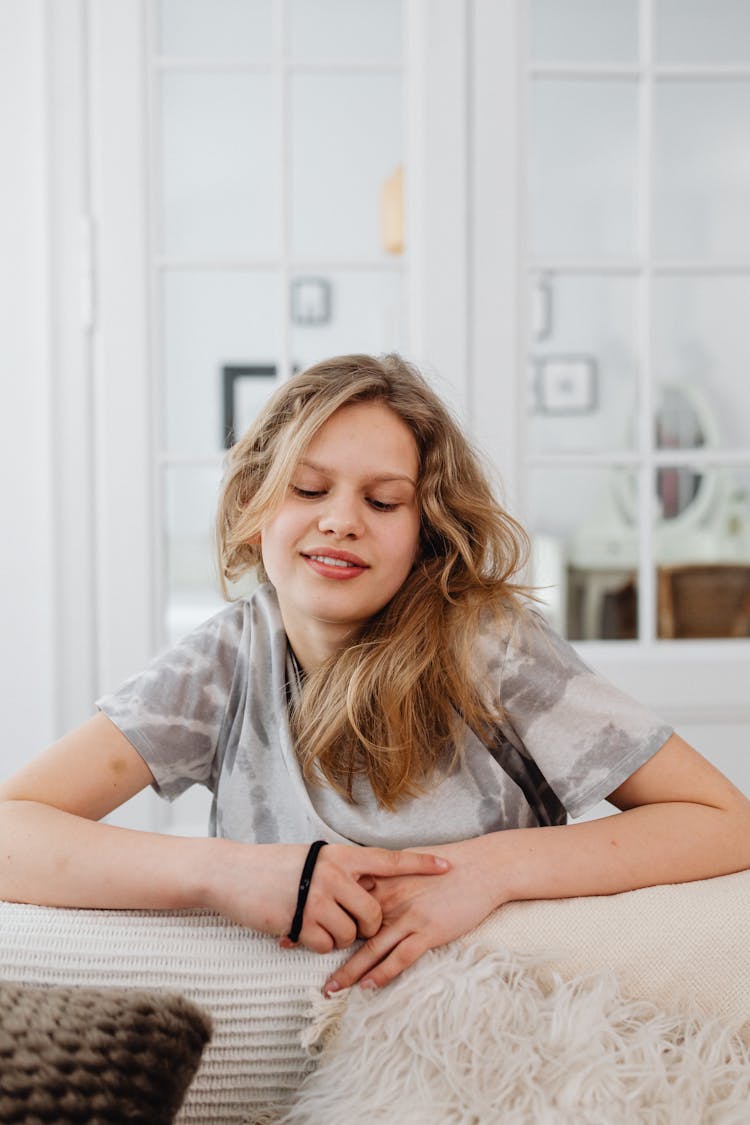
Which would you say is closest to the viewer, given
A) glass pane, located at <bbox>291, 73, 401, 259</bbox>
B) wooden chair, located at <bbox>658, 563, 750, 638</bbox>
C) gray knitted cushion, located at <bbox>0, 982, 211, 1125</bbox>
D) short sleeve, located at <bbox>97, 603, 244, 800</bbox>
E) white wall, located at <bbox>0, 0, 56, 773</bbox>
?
gray knitted cushion, located at <bbox>0, 982, 211, 1125</bbox>

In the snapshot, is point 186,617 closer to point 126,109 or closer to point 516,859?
point 126,109

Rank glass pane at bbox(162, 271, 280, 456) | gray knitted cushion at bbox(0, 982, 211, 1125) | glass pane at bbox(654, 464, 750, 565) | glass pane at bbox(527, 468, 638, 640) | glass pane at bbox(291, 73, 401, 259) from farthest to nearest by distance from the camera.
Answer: glass pane at bbox(162, 271, 280, 456)
glass pane at bbox(291, 73, 401, 259)
glass pane at bbox(654, 464, 750, 565)
glass pane at bbox(527, 468, 638, 640)
gray knitted cushion at bbox(0, 982, 211, 1125)

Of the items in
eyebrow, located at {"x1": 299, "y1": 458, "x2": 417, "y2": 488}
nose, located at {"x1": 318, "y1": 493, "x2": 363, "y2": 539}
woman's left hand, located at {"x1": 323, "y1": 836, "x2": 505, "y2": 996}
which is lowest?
woman's left hand, located at {"x1": 323, "y1": 836, "x2": 505, "y2": 996}

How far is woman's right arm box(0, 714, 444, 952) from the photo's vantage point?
86cm

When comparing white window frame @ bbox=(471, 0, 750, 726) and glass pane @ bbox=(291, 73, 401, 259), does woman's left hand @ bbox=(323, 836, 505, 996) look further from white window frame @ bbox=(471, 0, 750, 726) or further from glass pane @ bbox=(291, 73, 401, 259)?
glass pane @ bbox=(291, 73, 401, 259)

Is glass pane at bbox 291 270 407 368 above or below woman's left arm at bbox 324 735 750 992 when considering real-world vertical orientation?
above

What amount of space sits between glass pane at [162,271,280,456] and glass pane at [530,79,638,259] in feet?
4.86

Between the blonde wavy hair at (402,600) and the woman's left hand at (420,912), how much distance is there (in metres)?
0.17

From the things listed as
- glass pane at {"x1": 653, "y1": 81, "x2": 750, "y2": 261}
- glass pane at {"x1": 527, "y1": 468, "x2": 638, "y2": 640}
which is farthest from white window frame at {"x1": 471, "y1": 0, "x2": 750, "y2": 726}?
glass pane at {"x1": 653, "y1": 81, "x2": 750, "y2": 261}

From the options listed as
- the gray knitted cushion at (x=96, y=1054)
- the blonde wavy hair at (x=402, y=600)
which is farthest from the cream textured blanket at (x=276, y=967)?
the blonde wavy hair at (x=402, y=600)

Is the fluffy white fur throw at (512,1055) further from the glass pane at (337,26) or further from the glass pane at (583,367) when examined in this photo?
the glass pane at (337,26)

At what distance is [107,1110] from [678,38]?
16.5ft

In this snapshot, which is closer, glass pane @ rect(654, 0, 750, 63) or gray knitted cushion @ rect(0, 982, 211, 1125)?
gray knitted cushion @ rect(0, 982, 211, 1125)

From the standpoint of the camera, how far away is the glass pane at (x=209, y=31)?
3572 millimetres
